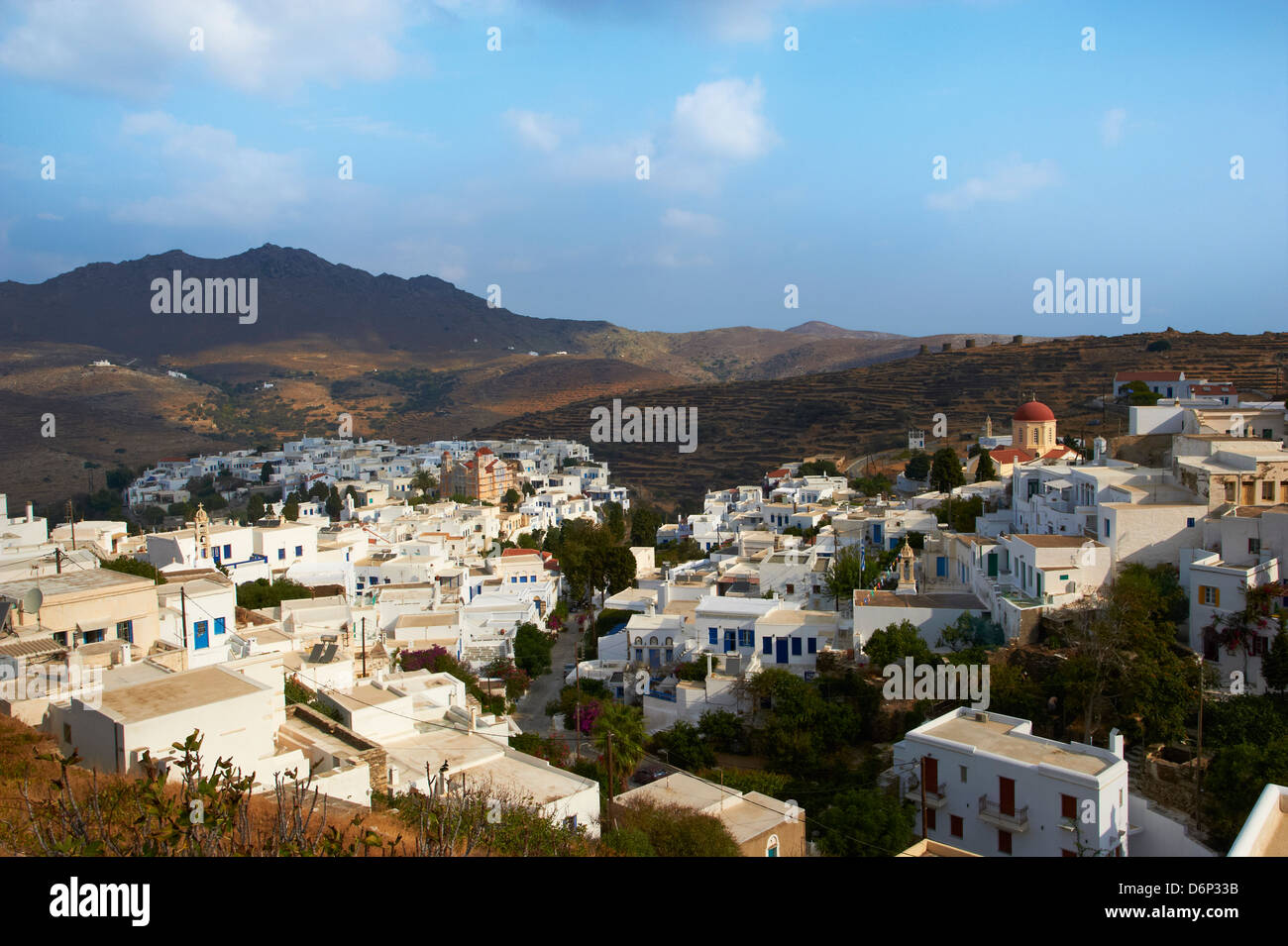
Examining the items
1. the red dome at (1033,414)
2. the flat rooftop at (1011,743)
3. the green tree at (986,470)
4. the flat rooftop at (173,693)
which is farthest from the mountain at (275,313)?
the flat rooftop at (1011,743)

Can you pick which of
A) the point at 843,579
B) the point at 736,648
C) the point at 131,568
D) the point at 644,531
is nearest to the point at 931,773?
the point at 736,648

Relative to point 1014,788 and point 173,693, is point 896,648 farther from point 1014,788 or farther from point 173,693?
point 173,693

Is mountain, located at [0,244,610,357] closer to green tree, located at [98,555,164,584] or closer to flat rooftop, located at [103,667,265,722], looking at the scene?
green tree, located at [98,555,164,584]

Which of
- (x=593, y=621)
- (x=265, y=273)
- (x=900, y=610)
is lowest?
(x=593, y=621)
